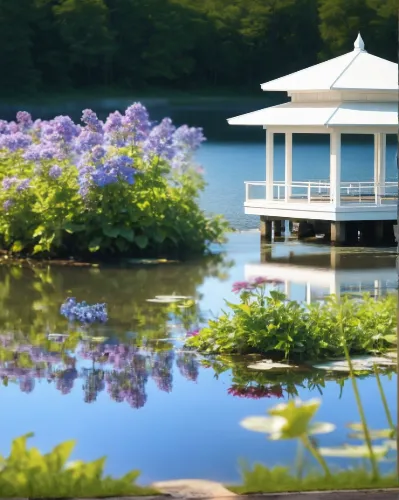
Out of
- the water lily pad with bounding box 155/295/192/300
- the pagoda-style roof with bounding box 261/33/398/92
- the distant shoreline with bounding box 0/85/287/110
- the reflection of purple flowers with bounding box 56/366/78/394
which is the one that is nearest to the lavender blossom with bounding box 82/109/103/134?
the water lily pad with bounding box 155/295/192/300

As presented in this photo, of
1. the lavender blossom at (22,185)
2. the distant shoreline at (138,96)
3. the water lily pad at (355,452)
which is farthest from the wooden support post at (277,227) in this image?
the water lily pad at (355,452)

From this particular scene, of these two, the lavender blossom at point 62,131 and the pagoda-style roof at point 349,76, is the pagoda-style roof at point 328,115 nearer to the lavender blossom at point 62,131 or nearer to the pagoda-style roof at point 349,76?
the pagoda-style roof at point 349,76

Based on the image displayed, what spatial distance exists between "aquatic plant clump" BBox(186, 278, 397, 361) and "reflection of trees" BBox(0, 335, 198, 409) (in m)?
0.27

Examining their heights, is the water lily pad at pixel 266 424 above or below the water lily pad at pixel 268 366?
above

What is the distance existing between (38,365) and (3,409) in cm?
96

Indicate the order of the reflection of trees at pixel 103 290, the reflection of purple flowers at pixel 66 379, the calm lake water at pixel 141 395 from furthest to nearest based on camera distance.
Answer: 1. the reflection of trees at pixel 103 290
2. the reflection of purple flowers at pixel 66 379
3. the calm lake water at pixel 141 395

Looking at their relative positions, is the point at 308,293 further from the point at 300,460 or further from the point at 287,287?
the point at 300,460

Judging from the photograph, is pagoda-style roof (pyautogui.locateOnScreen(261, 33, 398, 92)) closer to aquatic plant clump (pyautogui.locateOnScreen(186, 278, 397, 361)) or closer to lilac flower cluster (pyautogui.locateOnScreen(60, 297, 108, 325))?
lilac flower cluster (pyautogui.locateOnScreen(60, 297, 108, 325))

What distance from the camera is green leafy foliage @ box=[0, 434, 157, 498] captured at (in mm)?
3938


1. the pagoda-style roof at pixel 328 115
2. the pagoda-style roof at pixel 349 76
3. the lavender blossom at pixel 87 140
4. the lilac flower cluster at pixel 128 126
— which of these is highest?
the pagoda-style roof at pixel 349 76

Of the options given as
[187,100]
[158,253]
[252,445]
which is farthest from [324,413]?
[187,100]

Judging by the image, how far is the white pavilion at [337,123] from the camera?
13.6m

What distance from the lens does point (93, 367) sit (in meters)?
6.78

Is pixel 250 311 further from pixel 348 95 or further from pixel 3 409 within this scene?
pixel 348 95
